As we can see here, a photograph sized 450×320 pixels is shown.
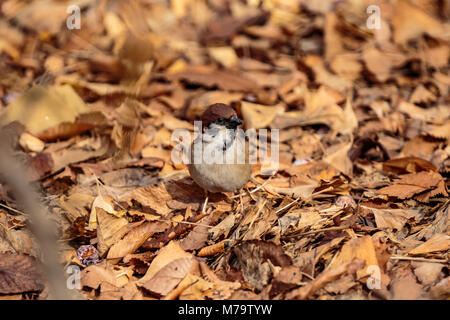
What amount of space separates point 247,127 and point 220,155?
43.9 inches

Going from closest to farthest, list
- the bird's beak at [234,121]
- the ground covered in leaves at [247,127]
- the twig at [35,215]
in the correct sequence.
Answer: the twig at [35,215] → the ground covered in leaves at [247,127] → the bird's beak at [234,121]

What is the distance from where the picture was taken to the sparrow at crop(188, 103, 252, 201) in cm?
366

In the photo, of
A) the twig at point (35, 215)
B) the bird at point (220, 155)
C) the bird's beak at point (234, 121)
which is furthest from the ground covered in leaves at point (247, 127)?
the twig at point (35, 215)

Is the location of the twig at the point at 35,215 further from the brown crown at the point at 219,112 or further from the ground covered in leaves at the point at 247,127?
the brown crown at the point at 219,112

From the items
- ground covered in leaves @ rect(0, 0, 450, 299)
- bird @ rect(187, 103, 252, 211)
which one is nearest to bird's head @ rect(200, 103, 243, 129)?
bird @ rect(187, 103, 252, 211)

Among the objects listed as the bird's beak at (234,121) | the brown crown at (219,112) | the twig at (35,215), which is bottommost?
the twig at (35,215)

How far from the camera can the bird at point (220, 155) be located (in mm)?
3664

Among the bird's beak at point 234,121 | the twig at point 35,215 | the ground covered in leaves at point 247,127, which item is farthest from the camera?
the bird's beak at point 234,121

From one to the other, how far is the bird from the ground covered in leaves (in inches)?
8.3

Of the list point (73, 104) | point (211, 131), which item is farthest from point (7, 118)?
point (211, 131)

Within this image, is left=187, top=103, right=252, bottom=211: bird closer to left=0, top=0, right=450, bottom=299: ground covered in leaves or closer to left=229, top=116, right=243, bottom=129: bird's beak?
left=229, top=116, right=243, bottom=129: bird's beak

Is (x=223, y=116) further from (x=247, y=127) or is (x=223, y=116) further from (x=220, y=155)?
(x=247, y=127)

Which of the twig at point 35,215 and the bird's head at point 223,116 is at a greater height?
the bird's head at point 223,116

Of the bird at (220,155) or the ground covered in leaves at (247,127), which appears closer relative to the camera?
the ground covered in leaves at (247,127)
